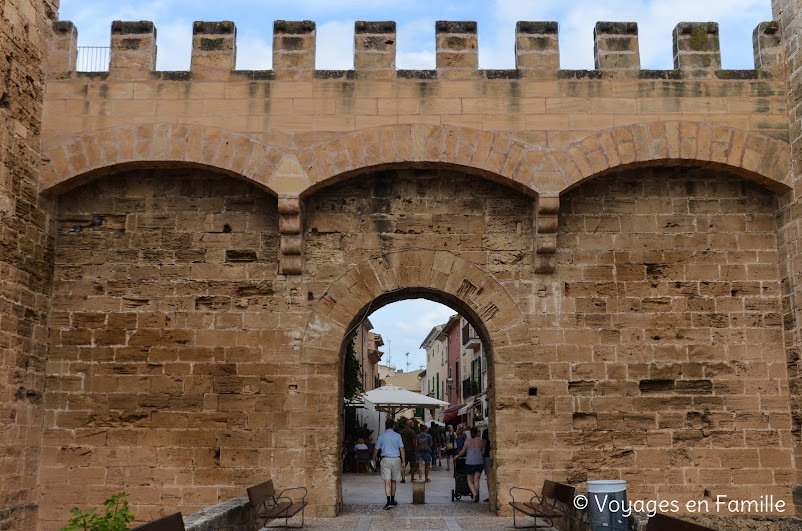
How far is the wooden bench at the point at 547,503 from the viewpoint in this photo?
695 cm

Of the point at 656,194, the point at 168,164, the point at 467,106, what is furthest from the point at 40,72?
the point at 656,194

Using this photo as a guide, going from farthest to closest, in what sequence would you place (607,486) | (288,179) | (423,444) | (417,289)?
(423,444), (417,289), (288,179), (607,486)

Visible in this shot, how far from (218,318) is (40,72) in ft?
10.2

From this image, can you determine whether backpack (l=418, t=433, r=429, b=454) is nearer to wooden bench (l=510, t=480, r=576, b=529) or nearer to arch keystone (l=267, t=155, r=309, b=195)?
wooden bench (l=510, t=480, r=576, b=529)

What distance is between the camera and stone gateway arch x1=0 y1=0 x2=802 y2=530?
8156 millimetres

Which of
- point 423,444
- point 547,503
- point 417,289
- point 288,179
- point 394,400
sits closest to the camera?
point 547,503

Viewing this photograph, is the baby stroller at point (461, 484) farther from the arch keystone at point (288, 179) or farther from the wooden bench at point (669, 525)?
the wooden bench at point (669, 525)

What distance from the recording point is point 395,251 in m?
8.62

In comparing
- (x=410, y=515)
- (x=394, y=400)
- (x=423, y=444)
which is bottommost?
(x=410, y=515)

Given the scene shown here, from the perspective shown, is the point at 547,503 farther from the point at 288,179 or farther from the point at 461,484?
the point at 288,179

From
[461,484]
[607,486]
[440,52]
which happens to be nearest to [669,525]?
[607,486]

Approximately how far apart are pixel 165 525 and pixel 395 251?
173 inches

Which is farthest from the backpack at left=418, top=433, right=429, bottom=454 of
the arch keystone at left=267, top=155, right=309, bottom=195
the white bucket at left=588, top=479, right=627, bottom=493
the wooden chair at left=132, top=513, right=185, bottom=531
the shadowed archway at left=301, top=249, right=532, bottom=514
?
the wooden chair at left=132, top=513, right=185, bottom=531

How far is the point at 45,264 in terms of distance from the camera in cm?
838
